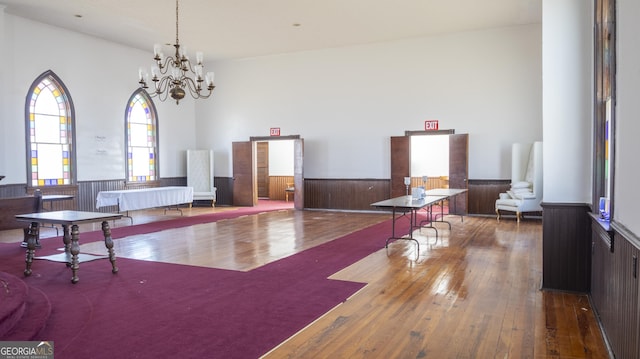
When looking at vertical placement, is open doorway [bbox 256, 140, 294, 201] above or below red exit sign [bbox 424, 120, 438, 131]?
below

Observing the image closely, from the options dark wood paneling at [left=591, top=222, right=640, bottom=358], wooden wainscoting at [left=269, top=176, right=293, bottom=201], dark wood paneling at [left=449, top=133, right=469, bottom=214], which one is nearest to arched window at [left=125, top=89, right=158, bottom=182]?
wooden wainscoting at [left=269, top=176, right=293, bottom=201]

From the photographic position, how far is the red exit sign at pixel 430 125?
10250 millimetres

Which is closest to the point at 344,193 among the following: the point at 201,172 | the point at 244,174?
the point at 244,174

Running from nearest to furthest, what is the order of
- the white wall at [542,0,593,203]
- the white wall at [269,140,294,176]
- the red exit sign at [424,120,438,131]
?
the white wall at [542,0,593,203]
the red exit sign at [424,120,438,131]
the white wall at [269,140,294,176]

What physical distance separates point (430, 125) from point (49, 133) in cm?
814

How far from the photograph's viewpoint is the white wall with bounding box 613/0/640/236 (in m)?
2.13

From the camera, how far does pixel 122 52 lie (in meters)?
10.9

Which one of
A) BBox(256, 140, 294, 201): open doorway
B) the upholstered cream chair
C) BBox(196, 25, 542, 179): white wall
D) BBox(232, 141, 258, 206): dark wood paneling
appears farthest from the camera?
BBox(256, 140, 294, 201): open doorway

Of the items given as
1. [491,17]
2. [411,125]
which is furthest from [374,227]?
[491,17]

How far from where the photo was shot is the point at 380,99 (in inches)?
425

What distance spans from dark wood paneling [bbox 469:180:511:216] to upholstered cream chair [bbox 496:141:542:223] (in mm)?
349

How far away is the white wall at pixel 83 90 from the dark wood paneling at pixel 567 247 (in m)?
8.86

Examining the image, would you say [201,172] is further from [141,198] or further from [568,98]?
[568,98]

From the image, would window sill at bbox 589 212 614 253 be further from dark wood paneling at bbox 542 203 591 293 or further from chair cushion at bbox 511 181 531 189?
chair cushion at bbox 511 181 531 189
